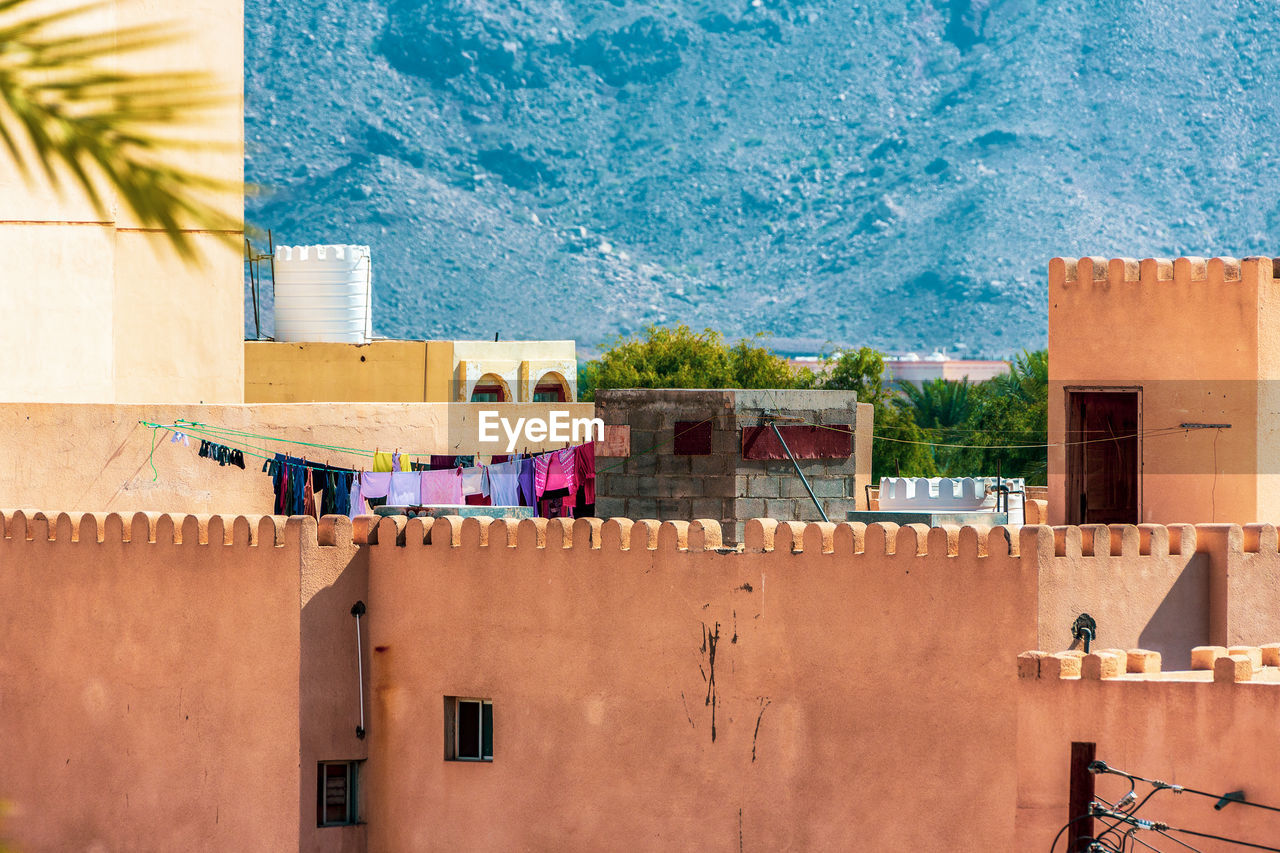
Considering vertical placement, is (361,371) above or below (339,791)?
above

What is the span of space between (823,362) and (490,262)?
67.5 meters

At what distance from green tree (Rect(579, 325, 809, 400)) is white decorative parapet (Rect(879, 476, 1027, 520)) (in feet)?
137

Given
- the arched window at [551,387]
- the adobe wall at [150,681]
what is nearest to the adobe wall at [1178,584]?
the adobe wall at [150,681]

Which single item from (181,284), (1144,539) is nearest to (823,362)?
(181,284)

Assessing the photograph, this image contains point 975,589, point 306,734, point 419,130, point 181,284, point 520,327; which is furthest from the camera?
point 419,130

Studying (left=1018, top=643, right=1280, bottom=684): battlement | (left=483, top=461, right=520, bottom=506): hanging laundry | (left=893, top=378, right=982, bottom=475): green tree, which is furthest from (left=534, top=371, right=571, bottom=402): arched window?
(left=1018, top=643, right=1280, bottom=684): battlement

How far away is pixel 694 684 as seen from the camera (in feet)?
48.9

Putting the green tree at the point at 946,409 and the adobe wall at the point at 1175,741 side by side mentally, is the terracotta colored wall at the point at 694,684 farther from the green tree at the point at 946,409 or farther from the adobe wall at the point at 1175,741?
the green tree at the point at 946,409

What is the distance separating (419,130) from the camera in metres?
162

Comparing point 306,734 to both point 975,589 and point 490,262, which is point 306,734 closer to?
point 975,589

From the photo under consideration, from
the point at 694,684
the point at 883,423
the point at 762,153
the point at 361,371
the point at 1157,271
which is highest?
the point at 762,153

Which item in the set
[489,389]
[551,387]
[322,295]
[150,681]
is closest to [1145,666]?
[150,681]

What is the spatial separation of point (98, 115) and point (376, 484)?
790 inches

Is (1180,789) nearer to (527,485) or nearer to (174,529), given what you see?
(174,529)
